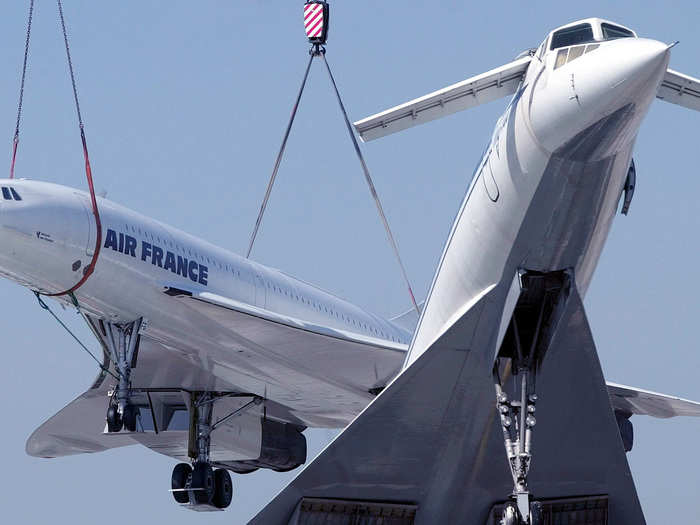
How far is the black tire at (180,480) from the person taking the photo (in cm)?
1855

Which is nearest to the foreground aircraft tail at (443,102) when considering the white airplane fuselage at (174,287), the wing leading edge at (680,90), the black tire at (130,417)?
the wing leading edge at (680,90)

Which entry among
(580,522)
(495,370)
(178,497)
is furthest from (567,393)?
(178,497)

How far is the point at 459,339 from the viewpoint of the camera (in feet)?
34.9

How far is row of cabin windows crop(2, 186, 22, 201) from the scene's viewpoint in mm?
14695

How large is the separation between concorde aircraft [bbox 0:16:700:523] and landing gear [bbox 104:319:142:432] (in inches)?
A: 0.9

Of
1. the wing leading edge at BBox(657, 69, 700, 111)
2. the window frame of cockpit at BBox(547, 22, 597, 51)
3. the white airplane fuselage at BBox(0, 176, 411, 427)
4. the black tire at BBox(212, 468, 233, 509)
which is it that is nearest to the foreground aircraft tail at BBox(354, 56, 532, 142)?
the window frame of cockpit at BBox(547, 22, 597, 51)

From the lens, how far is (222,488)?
18656mm

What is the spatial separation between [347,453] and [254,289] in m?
6.63

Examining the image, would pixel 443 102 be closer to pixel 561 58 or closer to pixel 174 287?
pixel 561 58

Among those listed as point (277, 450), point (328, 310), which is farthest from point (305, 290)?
point (277, 450)

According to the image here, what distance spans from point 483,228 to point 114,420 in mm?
7554

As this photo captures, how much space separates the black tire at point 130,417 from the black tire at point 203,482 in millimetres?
2198

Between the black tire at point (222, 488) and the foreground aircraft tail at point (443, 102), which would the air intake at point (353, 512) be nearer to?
the foreground aircraft tail at point (443, 102)

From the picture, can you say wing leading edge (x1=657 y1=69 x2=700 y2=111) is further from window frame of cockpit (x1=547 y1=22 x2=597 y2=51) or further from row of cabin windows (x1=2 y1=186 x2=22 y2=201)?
row of cabin windows (x1=2 y1=186 x2=22 y2=201)
